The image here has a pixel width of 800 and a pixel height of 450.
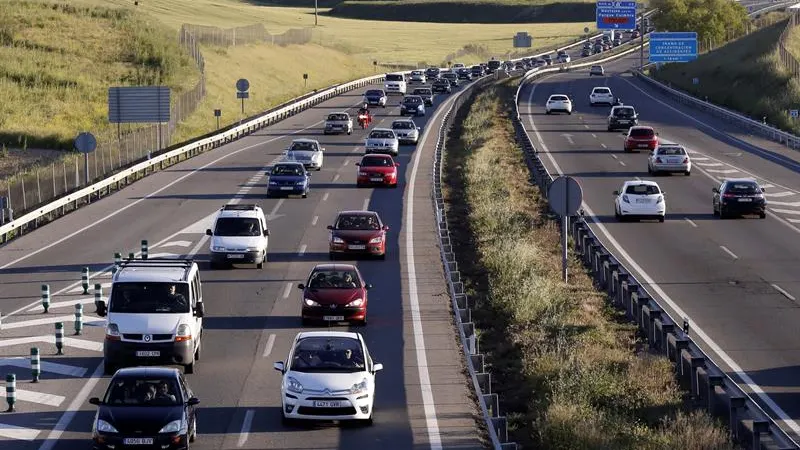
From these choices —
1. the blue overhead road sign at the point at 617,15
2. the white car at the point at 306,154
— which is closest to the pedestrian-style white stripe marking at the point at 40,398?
the white car at the point at 306,154

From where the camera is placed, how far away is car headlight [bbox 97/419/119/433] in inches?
706

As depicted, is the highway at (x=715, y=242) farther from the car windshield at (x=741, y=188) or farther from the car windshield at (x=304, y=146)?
the car windshield at (x=304, y=146)

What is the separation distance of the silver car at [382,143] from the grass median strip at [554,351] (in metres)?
16.5

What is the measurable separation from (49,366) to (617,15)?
336 feet

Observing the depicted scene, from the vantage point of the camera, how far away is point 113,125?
86.9 metres

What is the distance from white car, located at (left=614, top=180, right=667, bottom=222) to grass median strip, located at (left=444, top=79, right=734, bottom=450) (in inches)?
91.0

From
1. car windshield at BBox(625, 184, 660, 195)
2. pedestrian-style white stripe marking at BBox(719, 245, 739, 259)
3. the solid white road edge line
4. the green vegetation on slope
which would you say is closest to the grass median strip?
the solid white road edge line

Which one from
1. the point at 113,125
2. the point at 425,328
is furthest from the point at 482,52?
the point at 425,328

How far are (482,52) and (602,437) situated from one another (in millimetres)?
181539

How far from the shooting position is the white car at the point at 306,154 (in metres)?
59.7

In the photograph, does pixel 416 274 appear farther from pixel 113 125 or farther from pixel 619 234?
pixel 113 125

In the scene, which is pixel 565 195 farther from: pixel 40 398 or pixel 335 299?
pixel 40 398

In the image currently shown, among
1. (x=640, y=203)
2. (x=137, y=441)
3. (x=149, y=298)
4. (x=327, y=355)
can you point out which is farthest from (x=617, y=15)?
(x=137, y=441)

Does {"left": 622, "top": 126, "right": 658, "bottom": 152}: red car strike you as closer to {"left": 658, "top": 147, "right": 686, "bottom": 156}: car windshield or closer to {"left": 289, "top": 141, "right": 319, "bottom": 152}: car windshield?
{"left": 658, "top": 147, "right": 686, "bottom": 156}: car windshield
